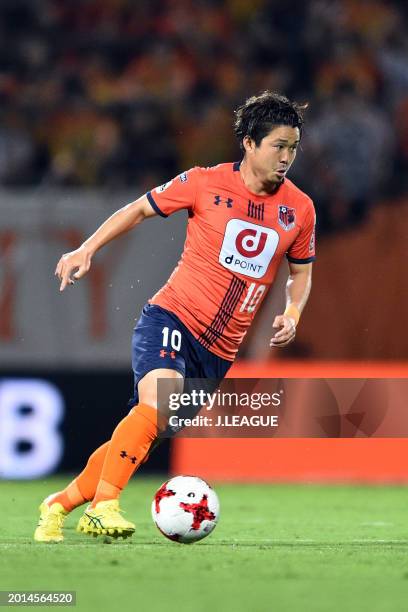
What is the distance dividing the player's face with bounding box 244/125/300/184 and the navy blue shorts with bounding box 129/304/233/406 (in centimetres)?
72

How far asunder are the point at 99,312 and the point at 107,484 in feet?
14.4

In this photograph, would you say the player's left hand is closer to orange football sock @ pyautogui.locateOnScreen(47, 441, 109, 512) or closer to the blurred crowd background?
orange football sock @ pyautogui.locateOnScreen(47, 441, 109, 512)

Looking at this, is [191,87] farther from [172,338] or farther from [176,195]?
[172,338]

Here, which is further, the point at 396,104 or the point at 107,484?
the point at 396,104

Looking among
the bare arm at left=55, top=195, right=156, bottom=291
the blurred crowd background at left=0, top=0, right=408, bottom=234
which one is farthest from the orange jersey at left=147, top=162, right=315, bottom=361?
the blurred crowd background at left=0, top=0, right=408, bottom=234

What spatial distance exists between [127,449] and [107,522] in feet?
1.01

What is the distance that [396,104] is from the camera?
36.3ft

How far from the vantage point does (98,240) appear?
502 centimetres

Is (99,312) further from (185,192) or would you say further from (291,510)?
(185,192)

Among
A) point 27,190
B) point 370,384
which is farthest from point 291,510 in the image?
point 27,190

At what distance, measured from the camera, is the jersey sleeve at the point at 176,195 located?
17.0 ft

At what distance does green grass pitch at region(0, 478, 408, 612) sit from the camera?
3648mm

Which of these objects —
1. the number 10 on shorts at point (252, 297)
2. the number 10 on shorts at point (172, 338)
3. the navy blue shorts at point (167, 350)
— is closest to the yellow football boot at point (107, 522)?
the navy blue shorts at point (167, 350)

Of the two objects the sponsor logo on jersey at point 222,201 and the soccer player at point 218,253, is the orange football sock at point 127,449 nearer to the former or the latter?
the soccer player at point 218,253
